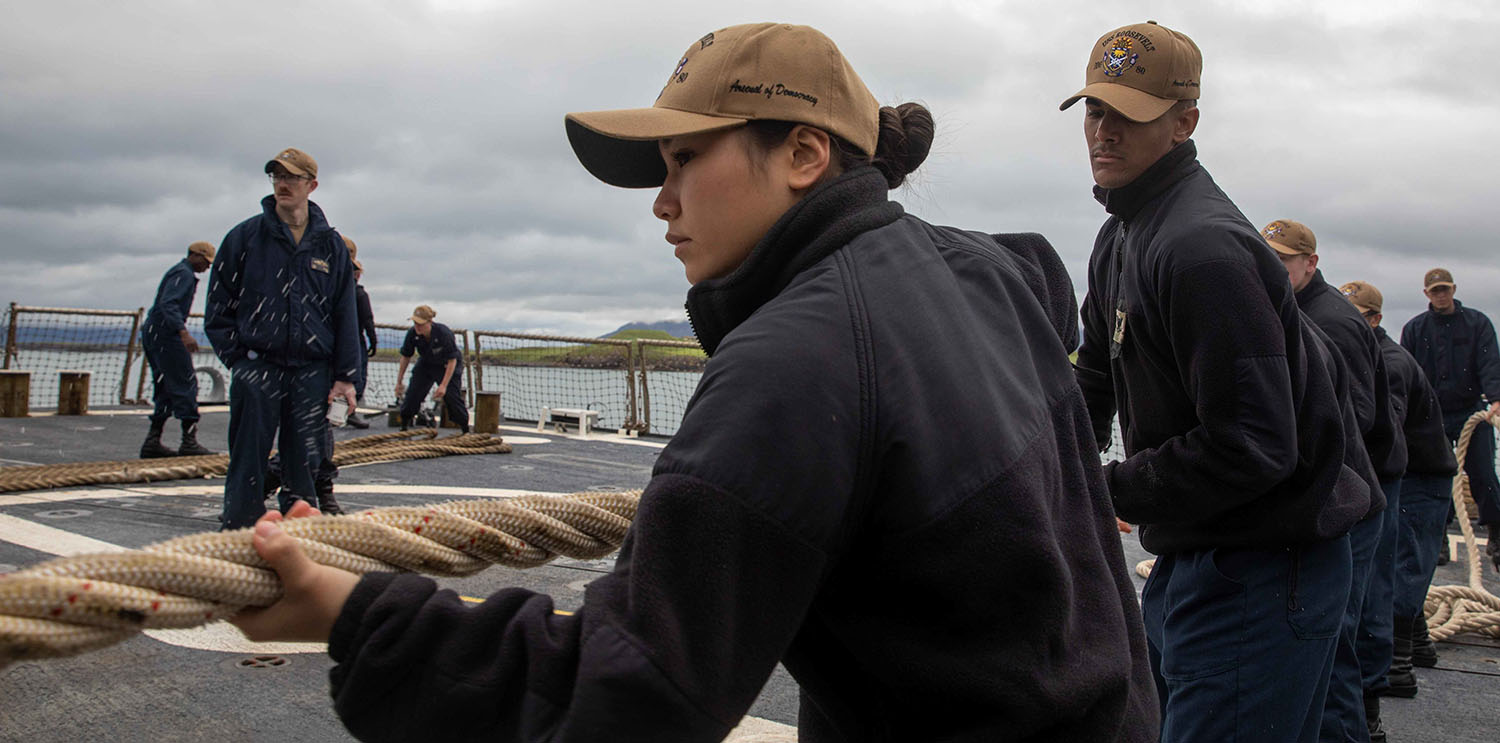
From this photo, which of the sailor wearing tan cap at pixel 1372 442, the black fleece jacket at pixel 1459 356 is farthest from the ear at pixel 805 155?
the black fleece jacket at pixel 1459 356

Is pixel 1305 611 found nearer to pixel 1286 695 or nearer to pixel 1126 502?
pixel 1286 695

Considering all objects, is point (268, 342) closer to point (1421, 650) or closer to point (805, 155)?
point (805, 155)

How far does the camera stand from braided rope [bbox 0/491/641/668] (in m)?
1.16

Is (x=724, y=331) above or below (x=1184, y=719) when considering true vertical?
above

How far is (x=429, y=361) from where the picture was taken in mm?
13594

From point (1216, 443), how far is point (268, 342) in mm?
5135

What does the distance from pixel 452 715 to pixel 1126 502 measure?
6.28 ft

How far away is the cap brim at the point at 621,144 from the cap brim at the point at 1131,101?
1477 millimetres

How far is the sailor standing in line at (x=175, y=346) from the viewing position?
10375 millimetres

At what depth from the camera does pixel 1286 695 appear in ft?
8.03

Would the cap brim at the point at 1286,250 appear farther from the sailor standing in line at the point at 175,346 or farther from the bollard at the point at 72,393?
the bollard at the point at 72,393

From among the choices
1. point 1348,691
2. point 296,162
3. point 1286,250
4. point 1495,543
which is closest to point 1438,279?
point 1495,543

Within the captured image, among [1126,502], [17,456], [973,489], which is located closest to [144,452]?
[17,456]

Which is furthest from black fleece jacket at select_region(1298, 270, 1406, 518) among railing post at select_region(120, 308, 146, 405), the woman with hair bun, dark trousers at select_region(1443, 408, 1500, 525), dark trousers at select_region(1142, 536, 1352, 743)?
railing post at select_region(120, 308, 146, 405)
